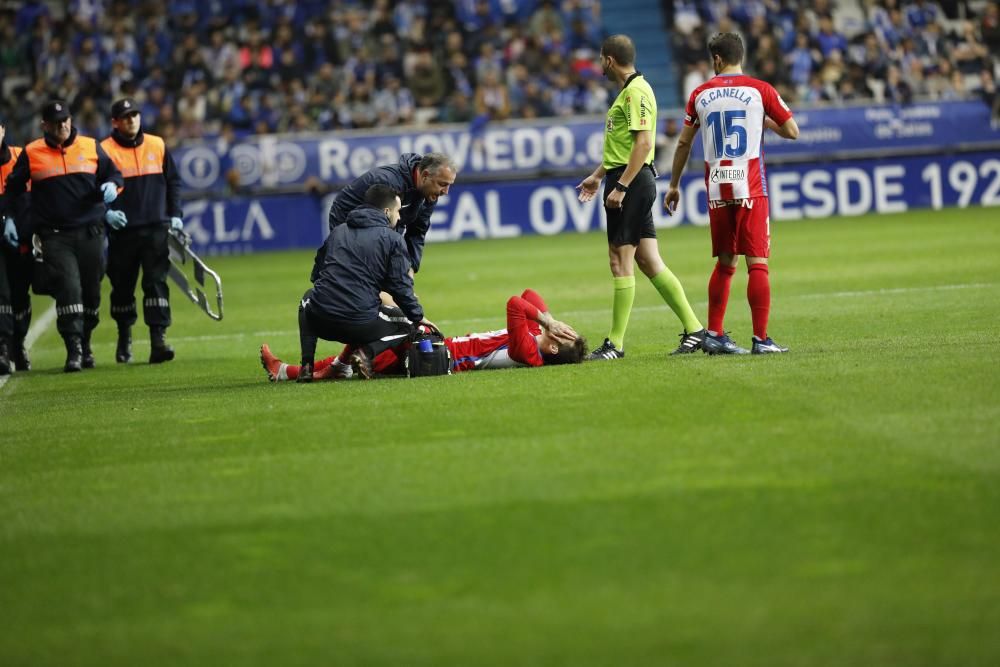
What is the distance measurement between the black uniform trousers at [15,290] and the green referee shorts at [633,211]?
5727mm

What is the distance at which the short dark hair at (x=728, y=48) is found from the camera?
1043 cm

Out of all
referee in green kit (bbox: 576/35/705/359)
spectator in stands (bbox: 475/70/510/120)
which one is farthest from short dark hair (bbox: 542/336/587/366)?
spectator in stands (bbox: 475/70/510/120)

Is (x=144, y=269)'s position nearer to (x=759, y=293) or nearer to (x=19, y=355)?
(x=19, y=355)

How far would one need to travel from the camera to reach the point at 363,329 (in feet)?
34.4

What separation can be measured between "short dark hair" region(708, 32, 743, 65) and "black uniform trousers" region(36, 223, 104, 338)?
19.9ft

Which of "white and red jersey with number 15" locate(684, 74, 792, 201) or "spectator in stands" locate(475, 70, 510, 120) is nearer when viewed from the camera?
"white and red jersey with number 15" locate(684, 74, 792, 201)

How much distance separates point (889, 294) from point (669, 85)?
66.3ft

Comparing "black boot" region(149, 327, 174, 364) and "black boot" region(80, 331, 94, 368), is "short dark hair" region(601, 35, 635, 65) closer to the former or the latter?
"black boot" region(149, 327, 174, 364)

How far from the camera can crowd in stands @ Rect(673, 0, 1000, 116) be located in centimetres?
3244

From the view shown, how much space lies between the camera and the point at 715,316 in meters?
10.8

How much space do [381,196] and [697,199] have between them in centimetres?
2013

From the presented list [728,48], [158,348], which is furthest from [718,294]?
[158,348]

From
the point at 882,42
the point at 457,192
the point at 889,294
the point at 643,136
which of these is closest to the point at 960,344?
the point at 643,136

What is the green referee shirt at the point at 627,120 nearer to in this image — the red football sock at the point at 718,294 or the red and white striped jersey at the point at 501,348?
the red football sock at the point at 718,294
